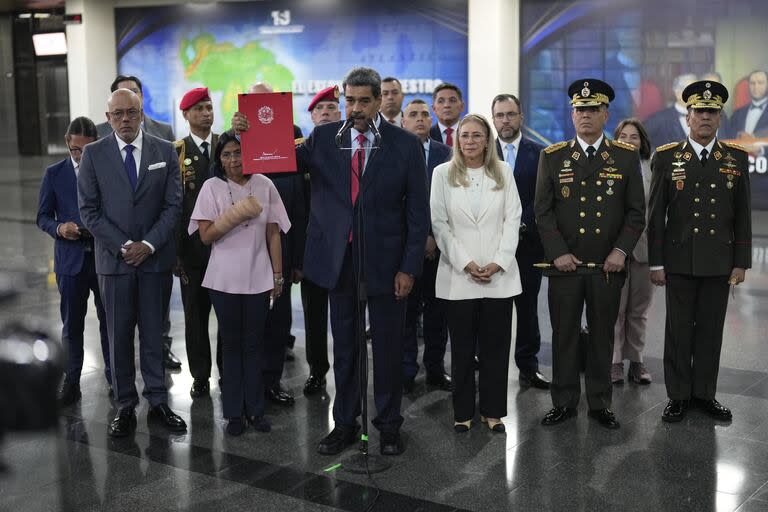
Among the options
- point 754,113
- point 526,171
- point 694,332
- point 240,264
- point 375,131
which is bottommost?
point 694,332

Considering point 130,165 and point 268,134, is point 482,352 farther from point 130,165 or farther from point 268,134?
point 130,165

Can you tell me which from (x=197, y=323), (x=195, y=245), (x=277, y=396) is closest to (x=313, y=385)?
(x=277, y=396)

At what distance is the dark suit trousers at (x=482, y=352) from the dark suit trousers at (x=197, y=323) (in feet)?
5.14

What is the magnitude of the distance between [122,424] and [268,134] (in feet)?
5.73

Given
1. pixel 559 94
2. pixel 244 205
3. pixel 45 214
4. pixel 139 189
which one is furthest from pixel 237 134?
pixel 559 94

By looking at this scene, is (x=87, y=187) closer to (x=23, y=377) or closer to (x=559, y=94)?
(x=23, y=377)

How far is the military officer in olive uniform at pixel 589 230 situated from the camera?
4.75 m

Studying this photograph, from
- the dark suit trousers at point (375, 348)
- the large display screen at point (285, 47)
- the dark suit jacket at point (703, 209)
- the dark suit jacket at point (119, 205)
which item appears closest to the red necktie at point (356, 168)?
the dark suit trousers at point (375, 348)

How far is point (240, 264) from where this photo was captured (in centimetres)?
465

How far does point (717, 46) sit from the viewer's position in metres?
13.7

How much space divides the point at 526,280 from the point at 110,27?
48.1 ft

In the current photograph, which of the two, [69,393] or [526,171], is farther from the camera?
[526,171]

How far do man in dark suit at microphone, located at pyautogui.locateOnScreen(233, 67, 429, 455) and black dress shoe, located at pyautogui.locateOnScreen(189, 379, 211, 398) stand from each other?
1264 millimetres

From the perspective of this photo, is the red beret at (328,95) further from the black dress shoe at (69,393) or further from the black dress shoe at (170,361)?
the black dress shoe at (69,393)
